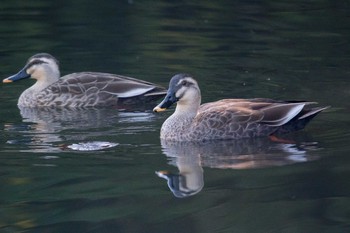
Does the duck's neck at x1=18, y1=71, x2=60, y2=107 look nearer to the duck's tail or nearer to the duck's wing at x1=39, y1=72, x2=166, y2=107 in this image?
the duck's wing at x1=39, y1=72, x2=166, y2=107

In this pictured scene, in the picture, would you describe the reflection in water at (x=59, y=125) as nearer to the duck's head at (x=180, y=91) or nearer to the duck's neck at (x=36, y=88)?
the duck's neck at (x=36, y=88)

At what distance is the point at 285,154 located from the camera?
40.5 feet

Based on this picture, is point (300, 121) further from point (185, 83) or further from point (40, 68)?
point (40, 68)

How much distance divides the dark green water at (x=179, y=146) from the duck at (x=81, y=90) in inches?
16.5

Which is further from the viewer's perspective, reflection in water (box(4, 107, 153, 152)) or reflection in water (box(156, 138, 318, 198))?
reflection in water (box(4, 107, 153, 152))

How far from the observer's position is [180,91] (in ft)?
43.9

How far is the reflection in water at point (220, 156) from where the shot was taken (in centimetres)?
1122

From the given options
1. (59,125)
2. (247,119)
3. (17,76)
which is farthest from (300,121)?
(17,76)

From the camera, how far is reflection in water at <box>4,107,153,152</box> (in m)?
12.9

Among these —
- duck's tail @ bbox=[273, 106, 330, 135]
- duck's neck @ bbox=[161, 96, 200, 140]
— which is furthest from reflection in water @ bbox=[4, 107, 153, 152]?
duck's tail @ bbox=[273, 106, 330, 135]

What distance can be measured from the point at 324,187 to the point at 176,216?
1805 mm

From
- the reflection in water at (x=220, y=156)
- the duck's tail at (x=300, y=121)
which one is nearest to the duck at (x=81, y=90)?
the duck's tail at (x=300, y=121)

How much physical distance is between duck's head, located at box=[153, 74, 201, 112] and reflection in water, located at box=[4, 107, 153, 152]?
2.93 ft

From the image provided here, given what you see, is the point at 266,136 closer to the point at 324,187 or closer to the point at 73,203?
the point at 324,187
